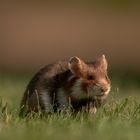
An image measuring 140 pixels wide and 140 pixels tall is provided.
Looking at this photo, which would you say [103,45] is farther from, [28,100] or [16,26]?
[28,100]

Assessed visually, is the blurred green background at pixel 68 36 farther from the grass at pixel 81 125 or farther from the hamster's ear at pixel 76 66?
the grass at pixel 81 125

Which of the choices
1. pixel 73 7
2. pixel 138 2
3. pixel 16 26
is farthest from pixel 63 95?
pixel 138 2

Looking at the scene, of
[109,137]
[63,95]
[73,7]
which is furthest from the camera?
[73,7]

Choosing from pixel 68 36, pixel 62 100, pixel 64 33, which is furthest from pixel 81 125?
Result: pixel 64 33

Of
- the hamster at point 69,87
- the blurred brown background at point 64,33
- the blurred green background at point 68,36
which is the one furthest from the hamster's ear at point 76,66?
the blurred brown background at point 64,33

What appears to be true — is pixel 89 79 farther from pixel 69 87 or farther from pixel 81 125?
pixel 81 125
